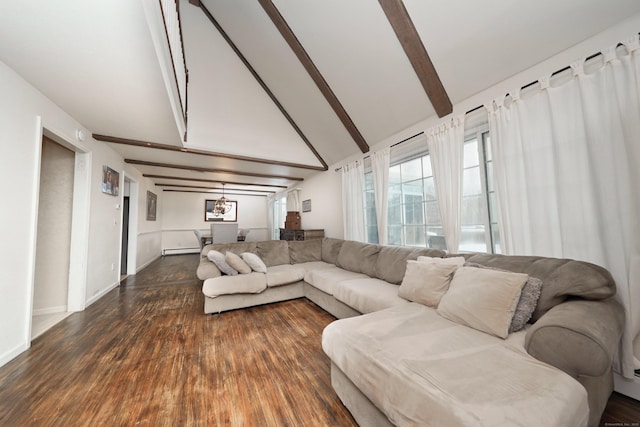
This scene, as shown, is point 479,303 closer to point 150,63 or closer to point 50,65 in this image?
point 150,63

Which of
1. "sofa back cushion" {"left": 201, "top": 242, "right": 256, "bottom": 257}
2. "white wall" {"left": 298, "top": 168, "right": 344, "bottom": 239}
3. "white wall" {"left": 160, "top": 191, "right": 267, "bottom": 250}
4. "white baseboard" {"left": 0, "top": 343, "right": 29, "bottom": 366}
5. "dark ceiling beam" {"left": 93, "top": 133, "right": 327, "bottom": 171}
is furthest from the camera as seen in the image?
"white wall" {"left": 160, "top": 191, "right": 267, "bottom": 250}

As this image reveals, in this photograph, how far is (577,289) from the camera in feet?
4.08

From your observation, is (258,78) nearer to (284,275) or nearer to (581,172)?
(284,275)

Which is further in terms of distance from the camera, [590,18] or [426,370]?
[590,18]

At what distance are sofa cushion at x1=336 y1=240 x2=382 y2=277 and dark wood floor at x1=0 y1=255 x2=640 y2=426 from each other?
28.3 inches

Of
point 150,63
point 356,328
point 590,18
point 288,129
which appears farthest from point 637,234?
point 288,129

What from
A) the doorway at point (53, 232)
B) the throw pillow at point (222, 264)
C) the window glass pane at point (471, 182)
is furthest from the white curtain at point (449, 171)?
the doorway at point (53, 232)

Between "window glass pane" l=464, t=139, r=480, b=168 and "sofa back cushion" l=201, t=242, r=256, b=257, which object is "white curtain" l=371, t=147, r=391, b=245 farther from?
"sofa back cushion" l=201, t=242, r=256, b=257

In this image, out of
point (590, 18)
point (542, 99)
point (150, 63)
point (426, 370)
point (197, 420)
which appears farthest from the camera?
point (150, 63)

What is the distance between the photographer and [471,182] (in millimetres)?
2322

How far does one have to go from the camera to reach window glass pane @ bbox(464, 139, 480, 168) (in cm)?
229

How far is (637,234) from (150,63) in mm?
3496

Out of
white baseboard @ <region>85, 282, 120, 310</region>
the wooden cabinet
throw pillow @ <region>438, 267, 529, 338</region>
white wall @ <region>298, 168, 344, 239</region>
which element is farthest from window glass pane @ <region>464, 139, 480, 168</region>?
white baseboard @ <region>85, 282, 120, 310</region>

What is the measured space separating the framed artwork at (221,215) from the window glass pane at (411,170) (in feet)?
22.9
